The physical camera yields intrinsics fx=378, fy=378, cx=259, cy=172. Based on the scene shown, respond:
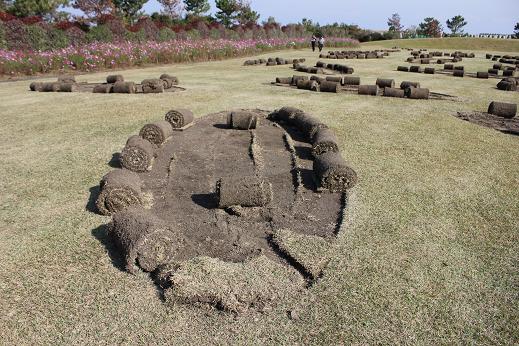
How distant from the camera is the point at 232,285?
4.83m

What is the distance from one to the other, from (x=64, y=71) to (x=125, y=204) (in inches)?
869

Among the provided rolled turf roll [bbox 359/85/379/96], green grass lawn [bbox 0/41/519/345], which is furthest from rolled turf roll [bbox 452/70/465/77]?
green grass lawn [bbox 0/41/519/345]

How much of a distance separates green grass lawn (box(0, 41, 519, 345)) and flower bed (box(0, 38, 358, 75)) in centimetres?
1388

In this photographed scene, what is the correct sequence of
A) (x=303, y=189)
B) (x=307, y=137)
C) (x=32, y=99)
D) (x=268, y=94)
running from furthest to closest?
(x=268, y=94)
(x=32, y=99)
(x=307, y=137)
(x=303, y=189)

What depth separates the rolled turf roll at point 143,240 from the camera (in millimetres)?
5340

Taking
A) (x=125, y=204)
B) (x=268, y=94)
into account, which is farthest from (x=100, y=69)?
(x=125, y=204)

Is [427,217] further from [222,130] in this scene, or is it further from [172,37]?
[172,37]

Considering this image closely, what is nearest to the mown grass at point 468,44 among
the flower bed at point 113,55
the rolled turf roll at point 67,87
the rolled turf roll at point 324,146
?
the flower bed at point 113,55

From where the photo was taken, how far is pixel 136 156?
8570 millimetres

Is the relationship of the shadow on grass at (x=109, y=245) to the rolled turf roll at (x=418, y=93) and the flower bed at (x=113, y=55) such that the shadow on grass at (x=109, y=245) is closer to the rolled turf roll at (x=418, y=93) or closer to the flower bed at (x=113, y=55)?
the rolled turf roll at (x=418, y=93)

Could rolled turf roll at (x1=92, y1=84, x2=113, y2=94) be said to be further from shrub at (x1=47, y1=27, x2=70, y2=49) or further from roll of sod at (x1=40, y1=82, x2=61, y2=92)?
shrub at (x1=47, y1=27, x2=70, y2=49)

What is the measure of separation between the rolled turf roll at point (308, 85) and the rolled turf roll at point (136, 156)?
40.5 ft

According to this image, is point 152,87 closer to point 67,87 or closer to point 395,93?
point 67,87

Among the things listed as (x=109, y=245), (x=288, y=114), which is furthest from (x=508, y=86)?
(x=109, y=245)
